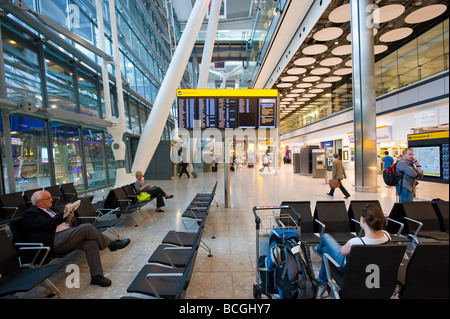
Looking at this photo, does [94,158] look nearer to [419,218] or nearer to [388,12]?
[419,218]

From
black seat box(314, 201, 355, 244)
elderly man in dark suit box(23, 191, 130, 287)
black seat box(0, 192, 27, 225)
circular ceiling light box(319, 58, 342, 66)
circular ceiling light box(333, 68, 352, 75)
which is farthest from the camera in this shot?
circular ceiling light box(333, 68, 352, 75)

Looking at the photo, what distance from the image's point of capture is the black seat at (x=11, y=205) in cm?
494

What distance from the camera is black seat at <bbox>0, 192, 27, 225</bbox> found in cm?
494

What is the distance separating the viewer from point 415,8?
10.1m

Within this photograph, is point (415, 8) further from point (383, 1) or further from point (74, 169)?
point (74, 169)

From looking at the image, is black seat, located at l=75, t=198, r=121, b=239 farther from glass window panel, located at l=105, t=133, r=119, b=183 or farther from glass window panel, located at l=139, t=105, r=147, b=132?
glass window panel, located at l=139, t=105, r=147, b=132

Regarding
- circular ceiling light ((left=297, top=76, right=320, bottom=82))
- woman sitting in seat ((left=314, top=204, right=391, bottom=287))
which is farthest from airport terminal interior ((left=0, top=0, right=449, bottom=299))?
circular ceiling light ((left=297, top=76, right=320, bottom=82))

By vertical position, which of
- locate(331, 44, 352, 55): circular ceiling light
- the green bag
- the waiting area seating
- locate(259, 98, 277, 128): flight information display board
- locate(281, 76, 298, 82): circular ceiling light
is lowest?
the waiting area seating

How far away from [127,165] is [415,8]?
18.1 metres

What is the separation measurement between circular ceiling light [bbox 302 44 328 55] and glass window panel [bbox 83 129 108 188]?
13.3m

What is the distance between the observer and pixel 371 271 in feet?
6.59
